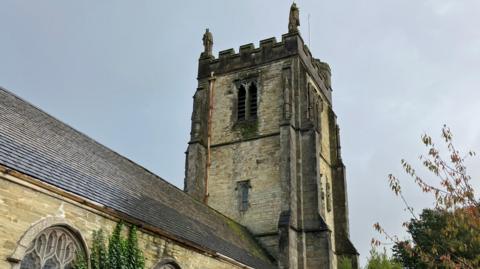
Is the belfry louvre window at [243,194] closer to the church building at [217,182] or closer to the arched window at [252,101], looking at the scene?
the church building at [217,182]

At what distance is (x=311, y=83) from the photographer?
27203mm

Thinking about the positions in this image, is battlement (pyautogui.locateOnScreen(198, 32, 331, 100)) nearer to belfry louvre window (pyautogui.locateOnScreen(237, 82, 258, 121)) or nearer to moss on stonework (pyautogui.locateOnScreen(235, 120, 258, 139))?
belfry louvre window (pyautogui.locateOnScreen(237, 82, 258, 121))

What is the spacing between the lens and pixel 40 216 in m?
9.66

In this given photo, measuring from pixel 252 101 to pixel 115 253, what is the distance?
1555 centimetres

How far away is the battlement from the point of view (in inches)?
1015

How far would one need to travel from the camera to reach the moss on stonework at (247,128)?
2458 centimetres

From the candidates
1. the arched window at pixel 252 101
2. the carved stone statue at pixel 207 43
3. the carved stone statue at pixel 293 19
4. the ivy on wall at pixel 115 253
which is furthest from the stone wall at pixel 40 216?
the carved stone statue at pixel 207 43

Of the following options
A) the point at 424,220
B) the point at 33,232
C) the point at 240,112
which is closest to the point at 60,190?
the point at 33,232

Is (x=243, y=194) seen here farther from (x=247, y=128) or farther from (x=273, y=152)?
(x=247, y=128)

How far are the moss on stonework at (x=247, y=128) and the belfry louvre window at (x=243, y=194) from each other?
2.39 metres

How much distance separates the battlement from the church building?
0.06 m

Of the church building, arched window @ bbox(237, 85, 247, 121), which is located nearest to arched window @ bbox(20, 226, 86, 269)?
the church building

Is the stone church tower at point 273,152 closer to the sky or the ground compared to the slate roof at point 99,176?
closer to the sky

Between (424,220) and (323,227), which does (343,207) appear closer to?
(323,227)
